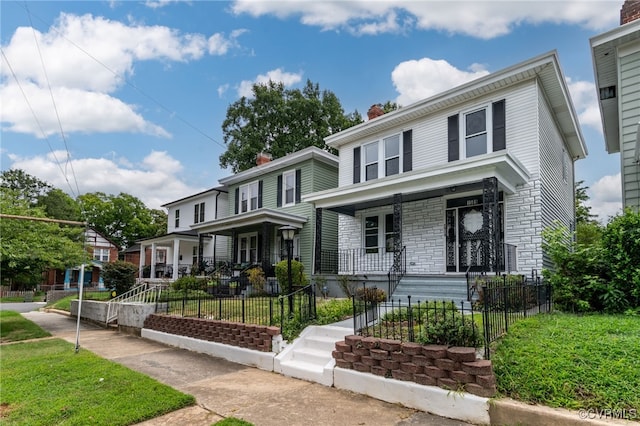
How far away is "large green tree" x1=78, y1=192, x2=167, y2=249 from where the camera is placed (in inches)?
1911

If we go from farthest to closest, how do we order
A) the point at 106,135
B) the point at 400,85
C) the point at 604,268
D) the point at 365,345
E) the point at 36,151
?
1. the point at 400,85
2. the point at 106,135
3. the point at 36,151
4. the point at 604,268
5. the point at 365,345

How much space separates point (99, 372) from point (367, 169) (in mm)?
10662

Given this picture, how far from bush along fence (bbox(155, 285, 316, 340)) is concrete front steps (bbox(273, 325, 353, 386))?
486 millimetres

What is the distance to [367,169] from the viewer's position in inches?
560

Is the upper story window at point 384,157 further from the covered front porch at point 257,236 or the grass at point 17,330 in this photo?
the grass at point 17,330

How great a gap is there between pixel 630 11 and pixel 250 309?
12062 mm

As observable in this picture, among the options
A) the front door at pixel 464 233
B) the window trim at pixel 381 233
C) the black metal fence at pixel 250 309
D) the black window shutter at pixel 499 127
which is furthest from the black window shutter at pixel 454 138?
the black metal fence at pixel 250 309

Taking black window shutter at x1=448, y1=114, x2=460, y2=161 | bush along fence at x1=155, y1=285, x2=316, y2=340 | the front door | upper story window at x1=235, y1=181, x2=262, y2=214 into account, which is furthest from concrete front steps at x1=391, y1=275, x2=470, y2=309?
upper story window at x1=235, y1=181, x2=262, y2=214

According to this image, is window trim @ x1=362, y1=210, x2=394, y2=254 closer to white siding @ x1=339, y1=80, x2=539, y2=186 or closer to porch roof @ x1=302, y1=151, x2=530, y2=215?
porch roof @ x1=302, y1=151, x2=530, y2=215

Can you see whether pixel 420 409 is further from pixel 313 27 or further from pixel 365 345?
pixel 313 27

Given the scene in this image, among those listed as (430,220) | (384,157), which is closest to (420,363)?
(430,220)

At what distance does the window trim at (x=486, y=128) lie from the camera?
36.2 feet

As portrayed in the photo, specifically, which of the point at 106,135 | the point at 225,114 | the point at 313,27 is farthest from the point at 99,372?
the point at 225,114

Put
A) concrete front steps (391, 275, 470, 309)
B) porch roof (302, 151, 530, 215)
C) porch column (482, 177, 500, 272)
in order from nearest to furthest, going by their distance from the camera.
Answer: concrete front steps (391, 275, 470, 309), porch column (482, 177, 500, 272), porch roof (302, 151, 530, 215)
